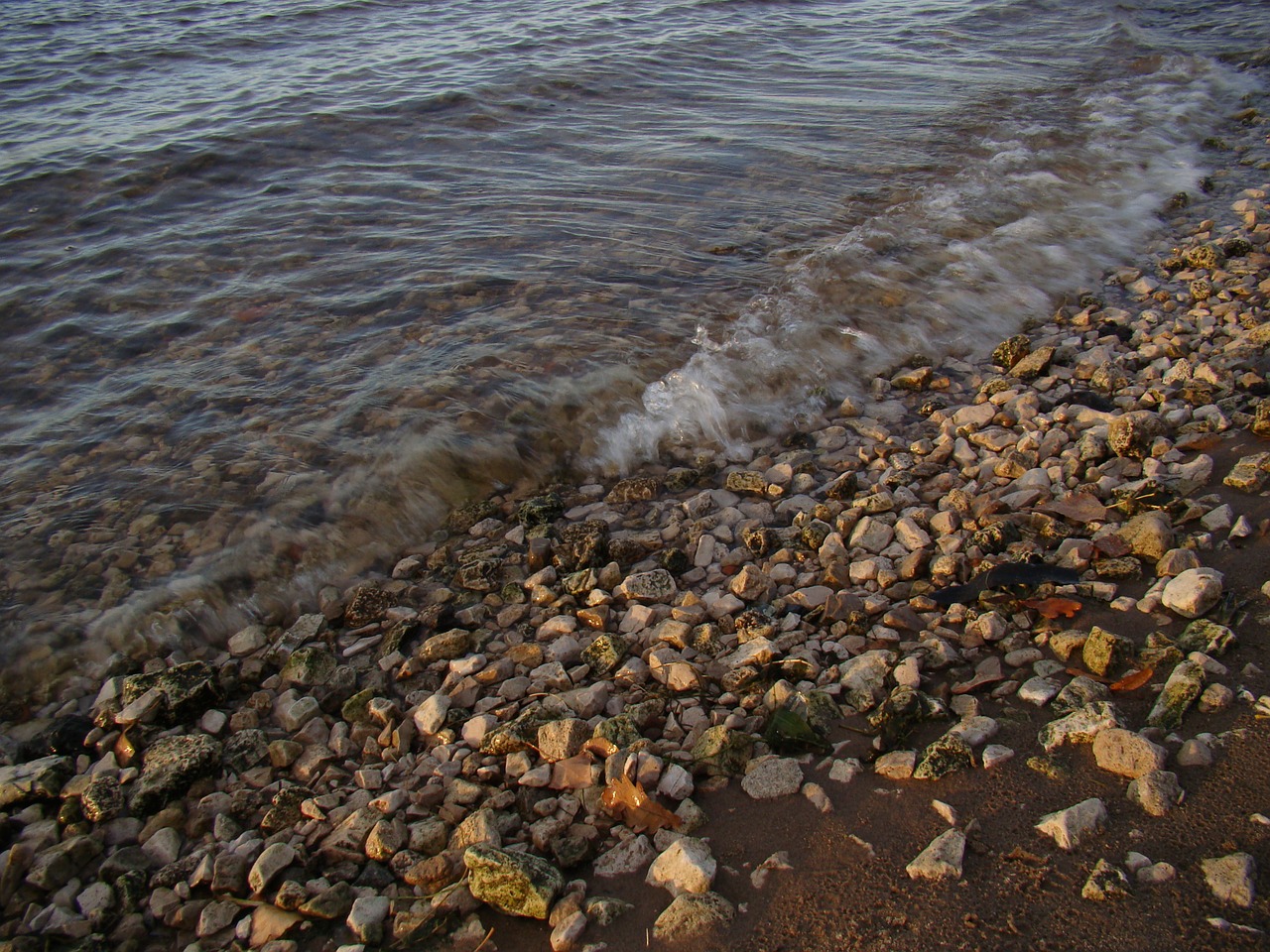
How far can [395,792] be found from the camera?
2.73 meters

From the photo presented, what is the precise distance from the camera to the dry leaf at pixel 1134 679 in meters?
2.63

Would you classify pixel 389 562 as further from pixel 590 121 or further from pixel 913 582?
pixel 590 121

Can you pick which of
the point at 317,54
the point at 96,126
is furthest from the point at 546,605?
the point at 317,54

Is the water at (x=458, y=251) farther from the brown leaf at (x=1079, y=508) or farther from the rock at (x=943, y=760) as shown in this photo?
the rock at (x=943, y=760)

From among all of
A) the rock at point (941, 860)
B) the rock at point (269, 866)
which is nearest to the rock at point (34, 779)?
the rock at point (269, 866)

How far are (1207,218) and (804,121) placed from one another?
14.1 ft

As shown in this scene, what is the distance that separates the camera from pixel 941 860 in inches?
85.5

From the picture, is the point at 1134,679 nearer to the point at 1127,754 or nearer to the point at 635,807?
the point at 1127,754

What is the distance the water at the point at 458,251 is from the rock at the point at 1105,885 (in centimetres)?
300

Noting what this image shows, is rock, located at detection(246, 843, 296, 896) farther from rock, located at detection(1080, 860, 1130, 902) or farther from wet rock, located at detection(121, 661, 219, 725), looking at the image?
rock, located at detection(1080, 860, 1130, 902)

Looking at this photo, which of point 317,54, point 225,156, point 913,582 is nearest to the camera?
point 913,582

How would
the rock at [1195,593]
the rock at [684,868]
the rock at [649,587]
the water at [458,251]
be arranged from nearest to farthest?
the rock at [684,868], the rock at [1195,593], the rock at [649,587], the water at [458,251]

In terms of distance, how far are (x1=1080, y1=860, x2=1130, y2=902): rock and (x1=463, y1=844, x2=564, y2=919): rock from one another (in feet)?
4.45

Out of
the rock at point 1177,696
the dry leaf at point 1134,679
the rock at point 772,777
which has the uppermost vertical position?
the rock at point 1177,696
